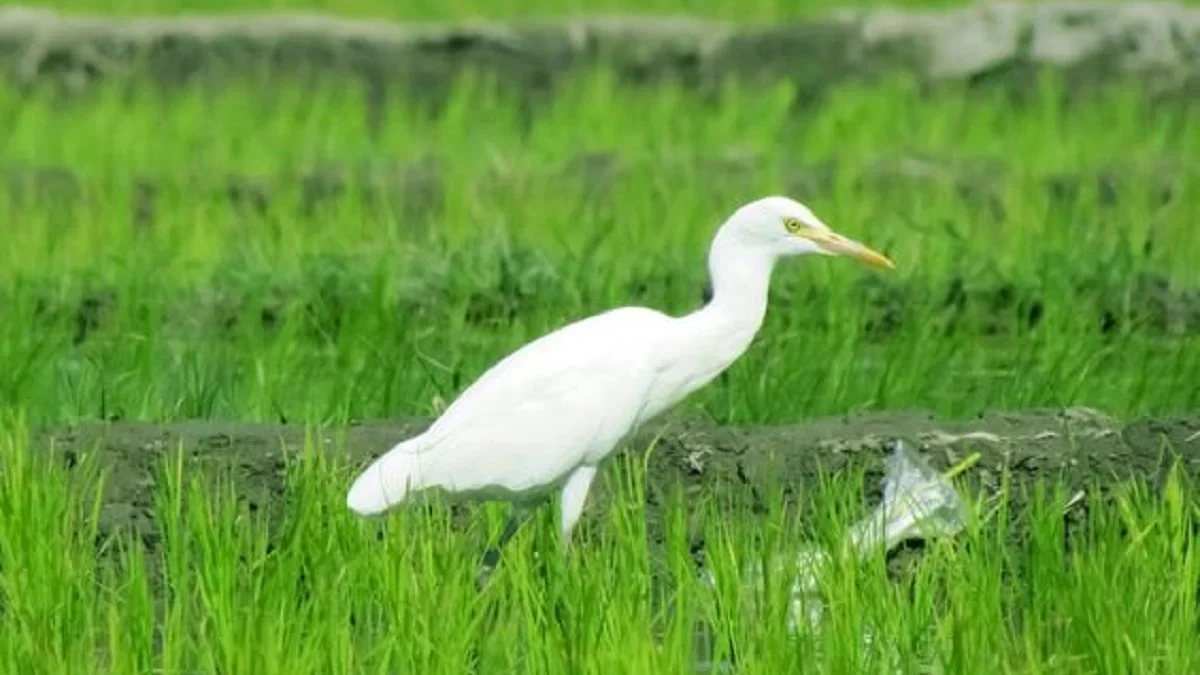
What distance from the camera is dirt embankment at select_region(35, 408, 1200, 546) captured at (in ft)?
18.9

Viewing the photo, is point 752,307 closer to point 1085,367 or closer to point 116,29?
point 1085,367

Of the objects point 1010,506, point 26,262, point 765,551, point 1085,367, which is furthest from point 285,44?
point 765,551

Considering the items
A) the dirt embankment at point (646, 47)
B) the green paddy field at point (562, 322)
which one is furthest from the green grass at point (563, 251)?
the dirt embankment at point (646, 47)

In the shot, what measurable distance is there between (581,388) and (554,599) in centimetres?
62

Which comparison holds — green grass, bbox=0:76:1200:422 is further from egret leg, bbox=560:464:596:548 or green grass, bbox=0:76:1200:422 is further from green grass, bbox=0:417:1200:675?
green grass, bbox=0:417:1200:675

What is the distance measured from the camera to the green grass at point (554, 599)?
4172 mm

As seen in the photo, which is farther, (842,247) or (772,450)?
(772,450)

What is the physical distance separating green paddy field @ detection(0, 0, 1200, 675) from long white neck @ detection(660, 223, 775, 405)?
243mm

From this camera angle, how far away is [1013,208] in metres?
8.95

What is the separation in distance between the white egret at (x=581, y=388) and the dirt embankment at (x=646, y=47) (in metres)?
7.21

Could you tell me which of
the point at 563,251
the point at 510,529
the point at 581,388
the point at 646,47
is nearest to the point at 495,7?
the point at 646,47

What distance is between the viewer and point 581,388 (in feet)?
16.6

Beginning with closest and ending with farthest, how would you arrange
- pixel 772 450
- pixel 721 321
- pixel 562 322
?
pixel 721 321 → pixel 772 450 → pixel 562 322

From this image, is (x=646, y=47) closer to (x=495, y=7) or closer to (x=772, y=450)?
(x=495, y=7)
